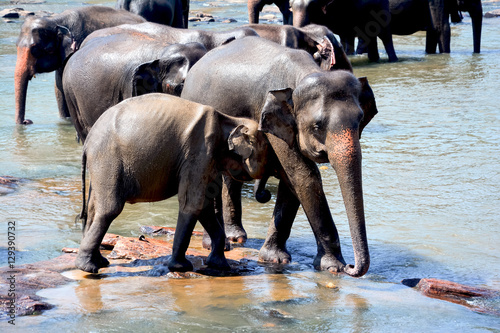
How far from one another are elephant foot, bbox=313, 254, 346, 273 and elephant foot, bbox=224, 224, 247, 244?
0.92 metres

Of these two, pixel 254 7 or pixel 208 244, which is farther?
pixel 254 7

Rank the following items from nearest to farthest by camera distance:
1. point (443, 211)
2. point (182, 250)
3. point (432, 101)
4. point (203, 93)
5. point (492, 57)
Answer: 1. point (182, 250)
2. point (203, 93)
3. point (443, 211)
4. point (432, 101)
5. point (492, 57)

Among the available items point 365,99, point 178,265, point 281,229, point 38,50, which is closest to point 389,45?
point 38,50

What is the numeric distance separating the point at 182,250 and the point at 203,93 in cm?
141

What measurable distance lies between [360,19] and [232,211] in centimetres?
1119

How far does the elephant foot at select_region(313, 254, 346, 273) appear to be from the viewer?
530 cm

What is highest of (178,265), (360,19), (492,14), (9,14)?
(360,19)

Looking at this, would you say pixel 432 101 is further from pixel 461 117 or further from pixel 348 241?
pixel 348 241

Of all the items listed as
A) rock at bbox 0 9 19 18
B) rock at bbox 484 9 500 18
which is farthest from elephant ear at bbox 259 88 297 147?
rock at bbox 0 9 19 18

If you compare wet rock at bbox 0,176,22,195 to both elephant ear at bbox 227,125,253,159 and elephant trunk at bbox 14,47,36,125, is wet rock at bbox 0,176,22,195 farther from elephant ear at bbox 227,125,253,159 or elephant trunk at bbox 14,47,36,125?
elephant trunk at bbox 14,47,36,125

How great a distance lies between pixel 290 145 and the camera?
5.23m

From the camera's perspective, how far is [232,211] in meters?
6.25

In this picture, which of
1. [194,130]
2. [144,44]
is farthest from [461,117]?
[194,130]

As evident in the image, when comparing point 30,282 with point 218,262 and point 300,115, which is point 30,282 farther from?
point 300,115
